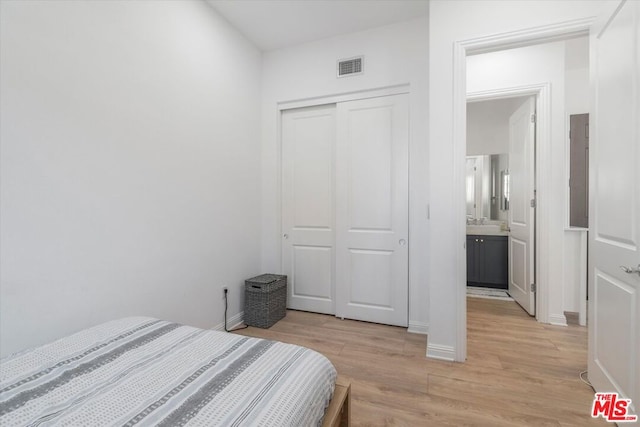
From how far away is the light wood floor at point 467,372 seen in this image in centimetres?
163

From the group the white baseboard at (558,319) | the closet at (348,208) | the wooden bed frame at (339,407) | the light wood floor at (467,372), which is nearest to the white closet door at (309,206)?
the closet at (348,208)

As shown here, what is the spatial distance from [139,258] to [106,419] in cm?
136

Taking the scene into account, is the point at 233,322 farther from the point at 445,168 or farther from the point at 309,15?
the point at 309,15

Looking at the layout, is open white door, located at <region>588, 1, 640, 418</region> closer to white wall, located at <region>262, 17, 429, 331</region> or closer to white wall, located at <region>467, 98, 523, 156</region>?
white wall, located at <region>262, 17, 429, 331</region>

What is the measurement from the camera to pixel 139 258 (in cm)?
197

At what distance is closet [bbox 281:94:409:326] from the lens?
289 centimetres

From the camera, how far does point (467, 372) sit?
2.05 metres

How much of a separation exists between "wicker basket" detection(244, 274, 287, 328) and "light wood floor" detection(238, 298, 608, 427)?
4.2 inches

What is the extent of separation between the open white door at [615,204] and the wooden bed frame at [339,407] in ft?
4.41

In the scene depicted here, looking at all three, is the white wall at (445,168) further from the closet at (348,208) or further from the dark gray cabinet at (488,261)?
the dark gray cabinet at (488,261)

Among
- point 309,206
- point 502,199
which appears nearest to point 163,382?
point 309,206

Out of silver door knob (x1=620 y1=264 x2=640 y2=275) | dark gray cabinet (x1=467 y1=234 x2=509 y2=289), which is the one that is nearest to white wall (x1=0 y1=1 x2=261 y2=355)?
silver door knob (x1=620 y1=264 x2=640 y2=275)

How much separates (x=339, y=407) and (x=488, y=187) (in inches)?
181

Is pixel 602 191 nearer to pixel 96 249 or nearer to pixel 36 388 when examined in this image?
pixel 36 388
